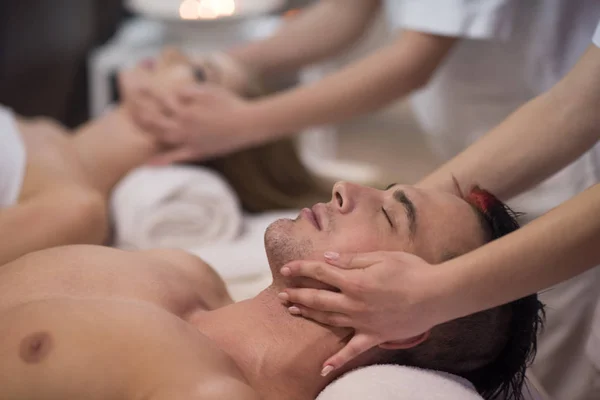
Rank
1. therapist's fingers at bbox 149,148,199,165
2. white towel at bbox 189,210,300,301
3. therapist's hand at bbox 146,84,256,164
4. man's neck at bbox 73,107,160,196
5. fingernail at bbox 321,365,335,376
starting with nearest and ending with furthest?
fingernail at bbox 321,365,335,376 < white towel at bbox 189,210,300,301 < therapist's hand at bbox 146,84,256,164 < therapist's fingers at bbox 149,148,199,165 < man's neck at bbox 73,107,160,196

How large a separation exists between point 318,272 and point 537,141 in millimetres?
497

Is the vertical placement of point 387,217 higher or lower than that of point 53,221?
higher

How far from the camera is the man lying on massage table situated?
3.28 ft

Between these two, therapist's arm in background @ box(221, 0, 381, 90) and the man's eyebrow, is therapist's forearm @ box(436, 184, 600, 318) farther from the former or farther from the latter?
therapist's arm in background @ box(221, 0, 381, 90)

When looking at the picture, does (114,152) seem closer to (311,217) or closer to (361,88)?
(361,88)

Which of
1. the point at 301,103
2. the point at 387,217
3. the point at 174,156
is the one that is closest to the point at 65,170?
the point at 174,156

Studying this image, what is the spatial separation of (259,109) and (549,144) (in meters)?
0.76

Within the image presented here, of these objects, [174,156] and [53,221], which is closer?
[53,221]

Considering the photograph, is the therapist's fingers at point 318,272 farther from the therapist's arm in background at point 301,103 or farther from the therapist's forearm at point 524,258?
the therapist's arm in background at point 301,103

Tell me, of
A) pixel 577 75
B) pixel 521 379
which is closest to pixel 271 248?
pixel 521 379

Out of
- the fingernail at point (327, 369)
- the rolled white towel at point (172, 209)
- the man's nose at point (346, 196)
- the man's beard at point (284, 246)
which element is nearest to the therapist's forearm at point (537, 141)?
the man's nose at point (346, 196)

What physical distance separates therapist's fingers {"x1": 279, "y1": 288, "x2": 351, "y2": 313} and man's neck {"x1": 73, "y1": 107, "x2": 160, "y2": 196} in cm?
108

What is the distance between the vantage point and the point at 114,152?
2.10 meters

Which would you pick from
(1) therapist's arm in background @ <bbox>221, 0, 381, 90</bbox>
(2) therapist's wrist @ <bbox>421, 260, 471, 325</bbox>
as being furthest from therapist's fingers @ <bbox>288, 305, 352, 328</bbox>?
(1) therapist's arm in background @ <bbox>221, 0, 381, 90</bbox>
